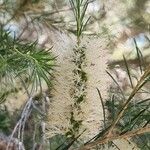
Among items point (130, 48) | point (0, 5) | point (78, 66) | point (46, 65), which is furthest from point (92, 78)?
point (130, 48)

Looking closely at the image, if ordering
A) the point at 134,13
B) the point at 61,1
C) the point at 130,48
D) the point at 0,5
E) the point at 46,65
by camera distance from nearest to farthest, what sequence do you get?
the point at 46,65 < the point at 0,5 < the point at 61,1 < the point at 130,48 < the point at 134,13

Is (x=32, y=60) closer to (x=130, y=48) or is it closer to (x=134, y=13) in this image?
(x=130, y=48)

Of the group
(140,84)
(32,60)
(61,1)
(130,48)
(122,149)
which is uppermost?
(61,1)

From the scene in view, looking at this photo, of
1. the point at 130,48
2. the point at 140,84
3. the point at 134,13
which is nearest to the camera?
the point at 140,84

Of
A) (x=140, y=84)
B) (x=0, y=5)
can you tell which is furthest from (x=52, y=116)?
(x=0, y=5)

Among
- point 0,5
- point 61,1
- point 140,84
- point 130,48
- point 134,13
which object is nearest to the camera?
point 140,84

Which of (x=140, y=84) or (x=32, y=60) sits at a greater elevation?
(x=32, y=60)

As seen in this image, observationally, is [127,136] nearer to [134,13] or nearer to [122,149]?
[122,149]

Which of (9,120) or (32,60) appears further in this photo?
(9,120)

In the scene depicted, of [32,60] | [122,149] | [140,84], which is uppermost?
[32,60]
